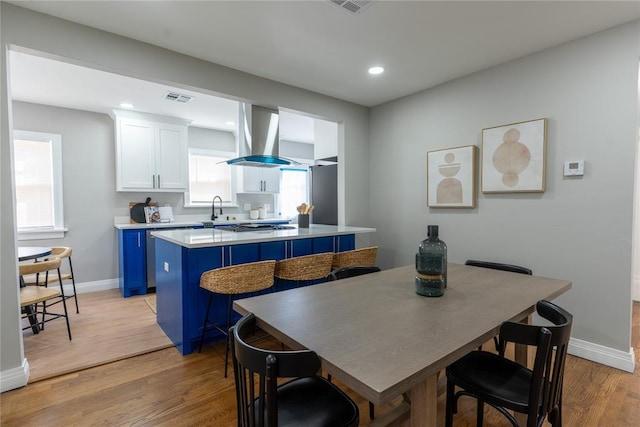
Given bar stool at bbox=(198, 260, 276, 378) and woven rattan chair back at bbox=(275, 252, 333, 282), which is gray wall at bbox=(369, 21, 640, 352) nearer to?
woven rattan chair back at bbox=(275, 252, 333, 282)

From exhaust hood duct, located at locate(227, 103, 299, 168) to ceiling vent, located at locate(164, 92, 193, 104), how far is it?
0.97 metres

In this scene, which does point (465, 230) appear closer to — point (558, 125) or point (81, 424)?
point (558, 125)

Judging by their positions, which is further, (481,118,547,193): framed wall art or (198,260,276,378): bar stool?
(481,118,547,193): framed wall art

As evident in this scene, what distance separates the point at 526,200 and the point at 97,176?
548 cm

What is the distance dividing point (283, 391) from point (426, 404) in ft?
1.92

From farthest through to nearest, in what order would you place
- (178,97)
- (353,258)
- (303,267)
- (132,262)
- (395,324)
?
(132,262), (178,97), (353,258), (303,267), (395,324)

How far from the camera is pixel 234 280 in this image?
2395 millimetres

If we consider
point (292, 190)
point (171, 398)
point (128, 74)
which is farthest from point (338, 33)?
point (292, 190)

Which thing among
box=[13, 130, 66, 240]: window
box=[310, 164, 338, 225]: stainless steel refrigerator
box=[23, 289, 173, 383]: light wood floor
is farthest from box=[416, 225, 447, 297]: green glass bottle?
box=[13, 130, 66, 240]: window

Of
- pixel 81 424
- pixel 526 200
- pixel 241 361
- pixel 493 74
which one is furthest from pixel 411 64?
pixel 81 424

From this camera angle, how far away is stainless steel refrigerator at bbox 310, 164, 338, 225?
4.49 metres

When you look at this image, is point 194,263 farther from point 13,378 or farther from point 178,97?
point 178,97

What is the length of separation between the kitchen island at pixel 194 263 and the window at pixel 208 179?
2598 mm

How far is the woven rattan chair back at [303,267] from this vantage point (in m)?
2.75
